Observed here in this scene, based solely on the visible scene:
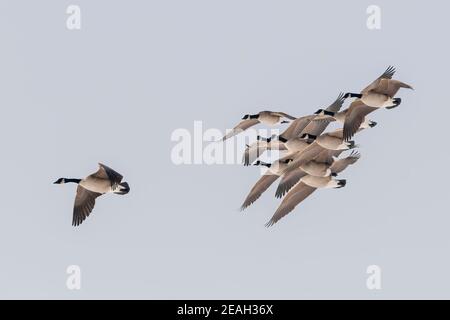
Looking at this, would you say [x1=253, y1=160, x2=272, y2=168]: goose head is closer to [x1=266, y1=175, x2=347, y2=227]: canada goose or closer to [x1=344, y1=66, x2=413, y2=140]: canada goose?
[x1=266, y1=175, x2=347, y2=227]: canada goose

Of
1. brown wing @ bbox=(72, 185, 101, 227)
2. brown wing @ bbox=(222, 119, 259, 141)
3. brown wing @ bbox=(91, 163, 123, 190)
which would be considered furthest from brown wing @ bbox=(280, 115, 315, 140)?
brown wing @ bbox=(91, 163, 123, 190)

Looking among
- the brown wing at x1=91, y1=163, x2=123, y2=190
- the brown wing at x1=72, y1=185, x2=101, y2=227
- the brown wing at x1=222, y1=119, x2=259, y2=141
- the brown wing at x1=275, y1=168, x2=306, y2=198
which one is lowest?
the brown wing at x1=72, y1=185, x2=101, y2=227

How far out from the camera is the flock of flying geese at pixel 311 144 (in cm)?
3058

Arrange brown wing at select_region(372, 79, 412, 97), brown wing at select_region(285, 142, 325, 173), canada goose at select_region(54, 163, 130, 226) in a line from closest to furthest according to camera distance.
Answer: canada goose at select_region(54, 163, 130, 226)
brown wing at select_region(372, 79, 412, 97)
brown wing at select_region(285, 142, 325, 173)

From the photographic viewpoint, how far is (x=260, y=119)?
3291cm

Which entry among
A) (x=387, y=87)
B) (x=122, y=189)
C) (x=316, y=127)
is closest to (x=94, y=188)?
(x=122, y=189)

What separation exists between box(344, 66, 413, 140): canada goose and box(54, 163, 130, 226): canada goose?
378 cm

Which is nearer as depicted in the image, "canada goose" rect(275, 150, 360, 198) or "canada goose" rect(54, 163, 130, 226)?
"canada goose" rect(54, 163, 130, 226)

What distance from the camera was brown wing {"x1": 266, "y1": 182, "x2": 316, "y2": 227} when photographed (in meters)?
32.9

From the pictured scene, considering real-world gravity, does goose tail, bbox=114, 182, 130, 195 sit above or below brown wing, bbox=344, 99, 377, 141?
below

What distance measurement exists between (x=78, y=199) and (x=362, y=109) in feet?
15.6

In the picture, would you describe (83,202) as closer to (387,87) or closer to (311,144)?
(311,144)
